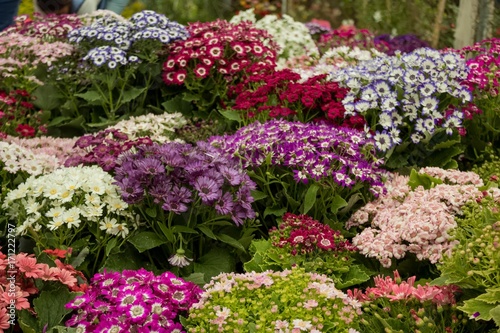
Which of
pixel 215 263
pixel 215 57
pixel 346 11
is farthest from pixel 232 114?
pixel 346 11

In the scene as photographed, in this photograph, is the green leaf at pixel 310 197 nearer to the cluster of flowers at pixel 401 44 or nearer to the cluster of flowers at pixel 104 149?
the cluster of flowers at pixel 104 149

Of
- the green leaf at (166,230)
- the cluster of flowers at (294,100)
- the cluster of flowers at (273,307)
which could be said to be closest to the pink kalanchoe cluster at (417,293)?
the cluster of flowers at (273,307)

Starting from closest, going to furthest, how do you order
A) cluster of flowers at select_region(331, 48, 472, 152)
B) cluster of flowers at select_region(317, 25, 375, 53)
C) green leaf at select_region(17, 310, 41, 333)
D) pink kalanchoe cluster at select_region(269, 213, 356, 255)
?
green leaf at select_region(17, 310, 41, 333)
pink kalanchoe cluster at select_region(269, 213, 356, 255)
cluster of flowers at select_region(331, 48, 472, 152)
cluster of flowers at select_region(317, 25, 375, 53)

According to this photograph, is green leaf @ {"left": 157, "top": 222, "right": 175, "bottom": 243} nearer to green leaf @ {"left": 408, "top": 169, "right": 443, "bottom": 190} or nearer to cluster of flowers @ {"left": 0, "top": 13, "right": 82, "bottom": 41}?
green leaf @ {"left": 408, "top": 169, "right": 443, "bottom": 190}

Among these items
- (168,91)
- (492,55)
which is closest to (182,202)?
(168,91)

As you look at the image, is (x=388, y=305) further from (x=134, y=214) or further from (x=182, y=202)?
(x=134, y=214)

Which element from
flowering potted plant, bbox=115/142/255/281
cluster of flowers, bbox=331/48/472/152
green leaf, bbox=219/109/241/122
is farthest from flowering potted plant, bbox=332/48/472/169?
flowering potted plant, bbox=115/142/255/281

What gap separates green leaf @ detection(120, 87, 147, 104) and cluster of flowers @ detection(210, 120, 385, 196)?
147 cm

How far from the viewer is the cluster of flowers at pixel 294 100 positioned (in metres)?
4.52

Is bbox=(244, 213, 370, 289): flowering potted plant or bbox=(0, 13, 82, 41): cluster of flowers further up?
bbox=(0, 13, 82, 41): cluster of flowers

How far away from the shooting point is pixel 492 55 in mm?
5207

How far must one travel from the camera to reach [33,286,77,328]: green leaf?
2971mm

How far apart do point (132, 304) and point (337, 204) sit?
1.53m

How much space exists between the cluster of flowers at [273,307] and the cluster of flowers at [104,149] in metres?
1.32
